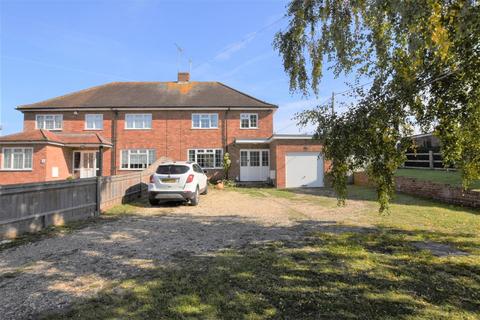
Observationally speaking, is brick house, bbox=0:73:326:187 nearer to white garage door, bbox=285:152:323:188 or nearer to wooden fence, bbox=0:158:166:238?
white garage door, bbox=285:152:323:188

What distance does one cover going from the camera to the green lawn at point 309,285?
3578 mm

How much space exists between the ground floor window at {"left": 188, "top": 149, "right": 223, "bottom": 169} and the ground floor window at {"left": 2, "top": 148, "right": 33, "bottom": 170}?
10.7 m

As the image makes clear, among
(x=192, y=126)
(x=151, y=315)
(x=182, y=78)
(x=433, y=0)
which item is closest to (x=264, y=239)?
(x=151, y=315)

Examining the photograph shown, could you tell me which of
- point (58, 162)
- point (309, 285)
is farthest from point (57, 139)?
point (309, 285)

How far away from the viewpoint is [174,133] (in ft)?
81.5

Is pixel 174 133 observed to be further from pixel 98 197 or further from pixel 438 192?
pixel 438 192

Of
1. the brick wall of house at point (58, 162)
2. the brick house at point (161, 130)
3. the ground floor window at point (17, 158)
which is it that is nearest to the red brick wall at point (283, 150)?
the brick house at point (161, 130)

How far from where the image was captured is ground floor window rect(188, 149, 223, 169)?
24578 mm

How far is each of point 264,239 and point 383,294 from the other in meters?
3.27

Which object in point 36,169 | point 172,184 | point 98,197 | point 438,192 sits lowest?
point 438,192

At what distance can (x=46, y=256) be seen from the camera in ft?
19.2

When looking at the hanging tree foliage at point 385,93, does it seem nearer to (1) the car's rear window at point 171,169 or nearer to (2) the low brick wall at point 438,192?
(2) the low brick wall at point 438,192

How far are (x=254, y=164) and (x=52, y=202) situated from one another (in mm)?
17064

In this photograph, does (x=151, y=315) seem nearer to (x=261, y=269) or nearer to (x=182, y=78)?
(x=261, y=269)
